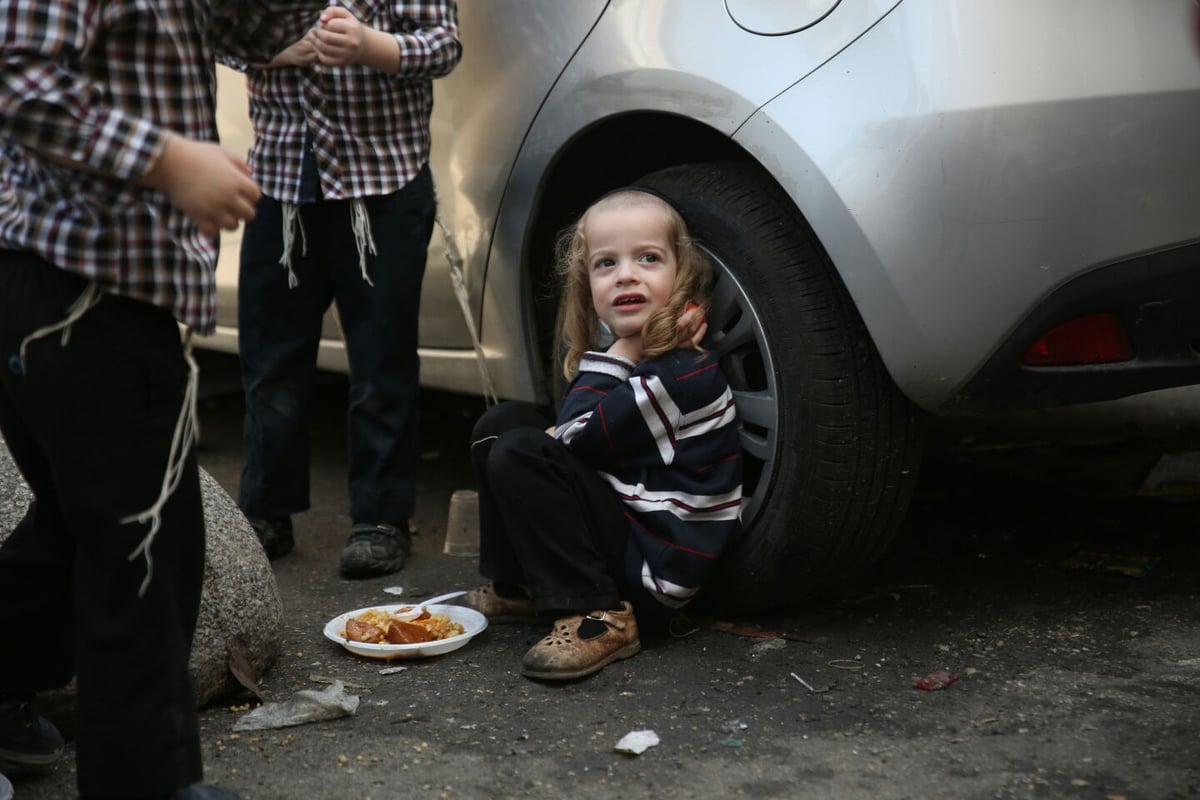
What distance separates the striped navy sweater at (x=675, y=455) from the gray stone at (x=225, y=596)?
646mm

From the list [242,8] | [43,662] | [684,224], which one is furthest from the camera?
[684,224]

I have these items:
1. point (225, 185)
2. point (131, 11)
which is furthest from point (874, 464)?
point (131, 11)

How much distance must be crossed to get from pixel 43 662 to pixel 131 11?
3.27 feet

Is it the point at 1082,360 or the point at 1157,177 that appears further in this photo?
the point at 1082,360

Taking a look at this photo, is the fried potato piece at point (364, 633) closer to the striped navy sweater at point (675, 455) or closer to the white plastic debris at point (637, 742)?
the striped navy sweater at point (675, 455)

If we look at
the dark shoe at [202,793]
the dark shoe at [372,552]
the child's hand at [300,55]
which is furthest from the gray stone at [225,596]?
the child's hand at [300,55]

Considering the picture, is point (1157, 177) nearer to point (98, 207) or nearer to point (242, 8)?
point (242, 8)

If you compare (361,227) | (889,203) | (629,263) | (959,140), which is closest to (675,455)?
(629,263)

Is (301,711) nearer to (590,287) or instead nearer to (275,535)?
(590,287)

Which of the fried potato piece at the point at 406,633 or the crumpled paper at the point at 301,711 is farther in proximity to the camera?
the fried potato piece at the point at 406,633

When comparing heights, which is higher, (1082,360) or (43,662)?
(1082,360)

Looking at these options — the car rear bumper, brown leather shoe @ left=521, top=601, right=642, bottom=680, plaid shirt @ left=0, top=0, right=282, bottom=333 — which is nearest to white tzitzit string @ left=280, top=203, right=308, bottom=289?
brown leather shoe @ left=521, top=601, right=642, bottom=680

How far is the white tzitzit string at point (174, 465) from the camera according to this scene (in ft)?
5.78

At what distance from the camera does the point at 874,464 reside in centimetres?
244
